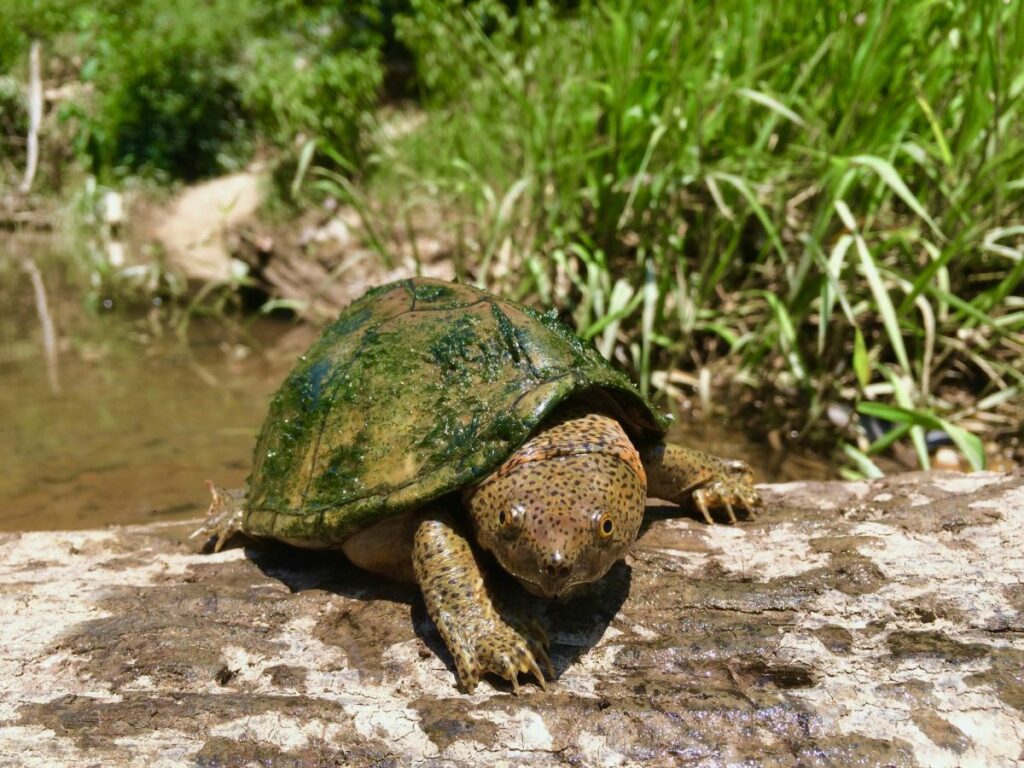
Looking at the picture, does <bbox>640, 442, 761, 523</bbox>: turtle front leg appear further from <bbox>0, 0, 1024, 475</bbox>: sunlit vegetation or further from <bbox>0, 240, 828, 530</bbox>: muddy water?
<bbox>0, 240, 828, 530</bbox>: muddy water

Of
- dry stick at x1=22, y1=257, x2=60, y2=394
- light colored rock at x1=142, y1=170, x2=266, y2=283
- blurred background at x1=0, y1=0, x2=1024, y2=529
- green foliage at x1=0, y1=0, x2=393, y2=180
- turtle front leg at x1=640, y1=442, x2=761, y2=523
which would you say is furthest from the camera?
green foliage at x1=0, y1=0, x2=393, y2=180

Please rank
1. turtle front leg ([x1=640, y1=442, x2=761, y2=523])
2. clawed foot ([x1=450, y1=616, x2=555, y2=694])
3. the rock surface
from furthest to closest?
turtle front leg ([x1=640, y1=442, x2=761, y2=523]) → clawed foot ([x1=450, y1=616, x2=555, y2=694]) → the rock surface

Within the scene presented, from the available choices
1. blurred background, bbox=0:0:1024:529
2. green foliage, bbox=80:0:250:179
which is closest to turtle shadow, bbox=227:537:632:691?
blurred background, bbox=0:0:1024:529

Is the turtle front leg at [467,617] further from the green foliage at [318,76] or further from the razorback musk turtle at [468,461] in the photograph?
the green foliage at [318,76]

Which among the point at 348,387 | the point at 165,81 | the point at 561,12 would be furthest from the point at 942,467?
the point at 165,81

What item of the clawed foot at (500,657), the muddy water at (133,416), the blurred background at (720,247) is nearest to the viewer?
the clawed foot at (500,657)

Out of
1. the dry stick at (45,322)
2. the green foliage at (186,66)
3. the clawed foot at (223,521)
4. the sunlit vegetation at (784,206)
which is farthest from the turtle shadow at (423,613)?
the green foliage at (186,66)

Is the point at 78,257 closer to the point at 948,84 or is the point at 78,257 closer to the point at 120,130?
the point at 120,130
